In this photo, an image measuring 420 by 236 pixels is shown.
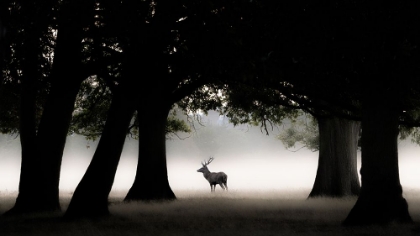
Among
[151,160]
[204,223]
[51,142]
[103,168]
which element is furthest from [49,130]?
[151,160]

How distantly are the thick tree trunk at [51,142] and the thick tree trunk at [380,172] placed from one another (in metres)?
9.33

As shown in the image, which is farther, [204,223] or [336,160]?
[336,160]

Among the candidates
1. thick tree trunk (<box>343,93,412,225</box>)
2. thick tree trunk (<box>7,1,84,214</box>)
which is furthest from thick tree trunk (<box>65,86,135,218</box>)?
thick tree trunk (<box>343,93,412,225</box>)

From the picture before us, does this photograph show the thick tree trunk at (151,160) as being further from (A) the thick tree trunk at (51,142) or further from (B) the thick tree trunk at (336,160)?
(B) the thick tree trunk at (336,160)

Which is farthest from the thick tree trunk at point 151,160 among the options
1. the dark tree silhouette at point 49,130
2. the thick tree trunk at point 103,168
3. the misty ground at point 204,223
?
the thick tree trunk at point 103,168

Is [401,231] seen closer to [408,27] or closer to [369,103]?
[369,103]

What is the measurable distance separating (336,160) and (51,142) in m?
13.6

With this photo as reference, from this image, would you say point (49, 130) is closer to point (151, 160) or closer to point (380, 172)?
point (151, 160)

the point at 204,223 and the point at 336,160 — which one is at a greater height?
the point at 336,160

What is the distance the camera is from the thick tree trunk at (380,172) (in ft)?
52.2

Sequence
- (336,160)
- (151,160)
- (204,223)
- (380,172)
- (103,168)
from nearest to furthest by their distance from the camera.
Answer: (380,172)
(204,223)
(103,168)
(151,160)
(336,160)

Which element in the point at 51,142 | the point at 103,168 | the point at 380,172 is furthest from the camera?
the point at 51,142

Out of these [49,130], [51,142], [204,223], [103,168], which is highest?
[49,130]

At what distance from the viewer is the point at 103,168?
58.1ft
